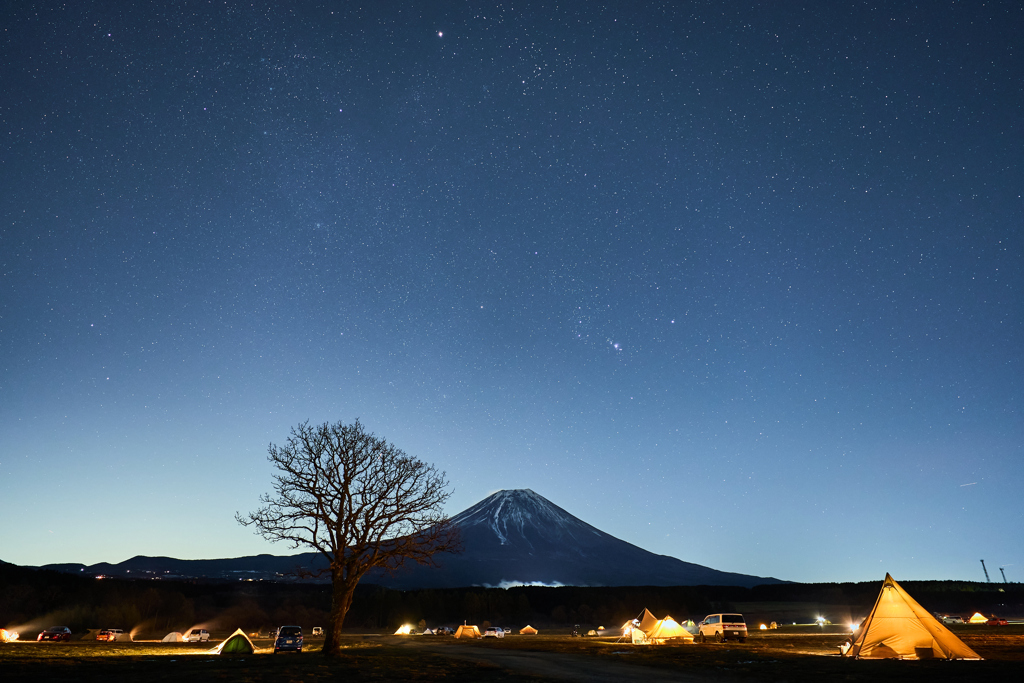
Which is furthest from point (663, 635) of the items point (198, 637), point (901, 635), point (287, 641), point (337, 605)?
point (198, 637)

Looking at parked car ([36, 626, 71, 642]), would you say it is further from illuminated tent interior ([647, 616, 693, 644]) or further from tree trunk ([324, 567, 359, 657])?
illuminated tent interior ([647, 616, 693, 644])

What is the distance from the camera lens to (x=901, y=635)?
26.0 metres

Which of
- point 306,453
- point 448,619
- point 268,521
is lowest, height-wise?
point 448,619

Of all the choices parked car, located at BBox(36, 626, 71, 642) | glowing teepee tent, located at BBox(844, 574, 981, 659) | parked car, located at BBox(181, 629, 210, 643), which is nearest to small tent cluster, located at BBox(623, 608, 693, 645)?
glowing teepee tent, located at BBox(844, 574, 981, 659)

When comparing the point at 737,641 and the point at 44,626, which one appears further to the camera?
the point at 44,626

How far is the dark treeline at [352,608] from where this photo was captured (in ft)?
374

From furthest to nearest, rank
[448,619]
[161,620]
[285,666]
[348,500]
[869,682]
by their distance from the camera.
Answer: [448,619] < [161,620] < [348,500] < [285,666] < [869,682]

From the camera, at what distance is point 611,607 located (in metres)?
173

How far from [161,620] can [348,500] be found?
11189 centimetres

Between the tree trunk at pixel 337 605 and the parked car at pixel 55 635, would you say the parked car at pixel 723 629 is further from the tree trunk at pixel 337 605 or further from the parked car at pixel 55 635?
the parked car at pixel 55 635

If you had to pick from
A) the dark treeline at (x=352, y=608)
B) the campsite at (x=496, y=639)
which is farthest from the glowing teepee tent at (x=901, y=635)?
the dark treeline at (x=352, y=608)

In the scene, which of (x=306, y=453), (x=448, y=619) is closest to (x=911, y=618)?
(x=306, y=453)

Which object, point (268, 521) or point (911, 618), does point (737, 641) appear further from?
point (268, 521)

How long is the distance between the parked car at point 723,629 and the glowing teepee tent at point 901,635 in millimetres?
19816
